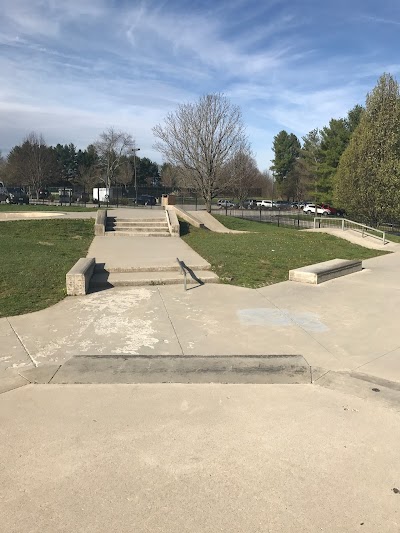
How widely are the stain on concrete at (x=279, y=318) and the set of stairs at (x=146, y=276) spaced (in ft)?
7.10

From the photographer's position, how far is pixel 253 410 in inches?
142

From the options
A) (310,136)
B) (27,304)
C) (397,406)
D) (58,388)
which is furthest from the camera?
(310,136)

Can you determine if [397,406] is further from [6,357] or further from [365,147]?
[365,147]

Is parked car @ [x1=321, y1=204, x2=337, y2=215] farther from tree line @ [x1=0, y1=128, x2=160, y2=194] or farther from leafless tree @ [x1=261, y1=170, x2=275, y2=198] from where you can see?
leafless tree @ [x1=261, y1=170, x2=275, y2=198]

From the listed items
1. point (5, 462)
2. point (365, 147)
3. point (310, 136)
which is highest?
point (310, 136)

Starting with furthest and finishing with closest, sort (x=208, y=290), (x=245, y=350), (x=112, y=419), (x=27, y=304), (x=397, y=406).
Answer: (x=208, y=290)
(x=27, y=304)
(x=245, y=350)
(x=397, y=406)
(x=112, y=419)

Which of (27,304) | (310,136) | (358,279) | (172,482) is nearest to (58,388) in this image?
(172,482)

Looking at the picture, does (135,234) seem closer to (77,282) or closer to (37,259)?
(37,259)

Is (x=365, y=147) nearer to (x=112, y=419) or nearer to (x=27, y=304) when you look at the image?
(x=27, y=304)

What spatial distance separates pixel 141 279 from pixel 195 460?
5.64 meters

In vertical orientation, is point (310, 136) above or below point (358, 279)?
above

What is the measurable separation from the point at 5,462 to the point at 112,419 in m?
0.85

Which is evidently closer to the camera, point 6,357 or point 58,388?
point 58,388

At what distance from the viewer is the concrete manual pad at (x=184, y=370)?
4.15 meters
